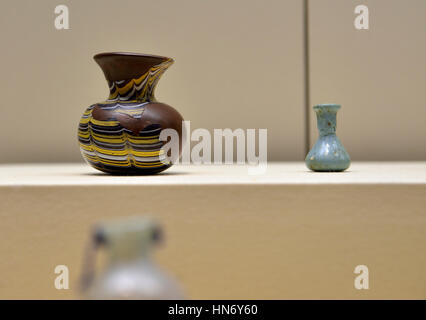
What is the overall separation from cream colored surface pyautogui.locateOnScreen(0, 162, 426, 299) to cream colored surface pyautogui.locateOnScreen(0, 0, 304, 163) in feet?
2.56

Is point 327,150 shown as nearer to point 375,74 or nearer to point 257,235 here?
point 257,235

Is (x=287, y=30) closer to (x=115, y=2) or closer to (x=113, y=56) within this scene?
(x=115, y=2)

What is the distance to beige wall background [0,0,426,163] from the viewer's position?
1473mm

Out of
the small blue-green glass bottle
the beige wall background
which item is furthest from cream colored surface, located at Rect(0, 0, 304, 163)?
the small blue-green glass bottle

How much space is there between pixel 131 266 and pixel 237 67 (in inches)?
49.0

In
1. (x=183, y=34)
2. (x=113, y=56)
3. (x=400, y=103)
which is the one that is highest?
(x=183, y=34)

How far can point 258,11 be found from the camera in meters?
1.47

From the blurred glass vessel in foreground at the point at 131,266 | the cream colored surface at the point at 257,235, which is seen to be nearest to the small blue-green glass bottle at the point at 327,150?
the cream colored surface at the point at 257,235

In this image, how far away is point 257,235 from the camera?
0.72 m

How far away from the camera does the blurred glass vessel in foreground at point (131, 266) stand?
288mm

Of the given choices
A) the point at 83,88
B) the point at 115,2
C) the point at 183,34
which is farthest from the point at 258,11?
the point at 83,88

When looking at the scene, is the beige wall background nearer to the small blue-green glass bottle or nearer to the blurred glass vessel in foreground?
the small blue-green glass bottle

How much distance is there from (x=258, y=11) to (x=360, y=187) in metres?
0.89
